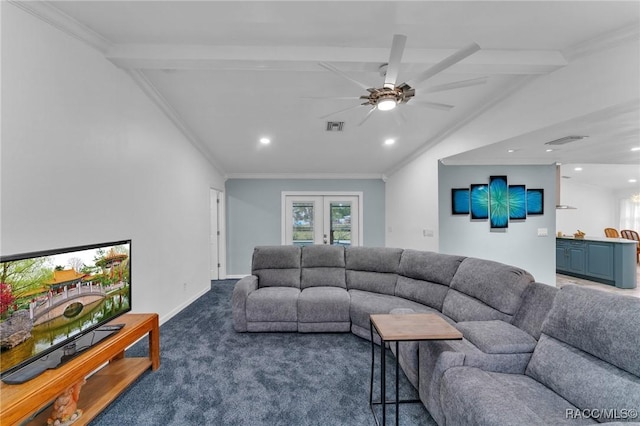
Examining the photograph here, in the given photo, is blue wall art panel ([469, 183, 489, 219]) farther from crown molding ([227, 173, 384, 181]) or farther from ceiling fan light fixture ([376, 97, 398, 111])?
ceiling fan light fixture ([376, 97, 398, 111])

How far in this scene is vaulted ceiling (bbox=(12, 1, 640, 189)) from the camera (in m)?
1.76

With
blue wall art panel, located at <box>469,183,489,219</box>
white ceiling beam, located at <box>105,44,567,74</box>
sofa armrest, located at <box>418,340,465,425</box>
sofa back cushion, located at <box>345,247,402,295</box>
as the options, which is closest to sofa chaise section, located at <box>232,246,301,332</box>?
sofa back cushion, located at <box>345,247,402,295</box>

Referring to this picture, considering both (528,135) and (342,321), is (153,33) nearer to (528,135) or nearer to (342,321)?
(342,321)

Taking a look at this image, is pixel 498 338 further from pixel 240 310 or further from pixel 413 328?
pixel 240 310

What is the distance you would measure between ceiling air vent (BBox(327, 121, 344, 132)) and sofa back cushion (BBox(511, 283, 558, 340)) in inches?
111

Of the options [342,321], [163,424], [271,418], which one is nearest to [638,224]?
[342,321]

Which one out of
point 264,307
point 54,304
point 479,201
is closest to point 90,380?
point 54,304

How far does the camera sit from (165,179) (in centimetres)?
327

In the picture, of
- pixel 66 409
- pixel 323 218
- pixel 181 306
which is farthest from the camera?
pixel 323 218

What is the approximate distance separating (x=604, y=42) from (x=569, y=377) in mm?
2412

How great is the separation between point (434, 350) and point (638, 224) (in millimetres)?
11398

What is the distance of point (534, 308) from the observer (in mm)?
1746

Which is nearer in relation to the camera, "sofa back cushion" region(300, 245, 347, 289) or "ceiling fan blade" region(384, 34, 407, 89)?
"ceiling fan blade" region(384, 34, 407, 89)

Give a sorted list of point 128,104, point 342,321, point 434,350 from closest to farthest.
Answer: point 434,350 → point 128,104 → point 342,321
